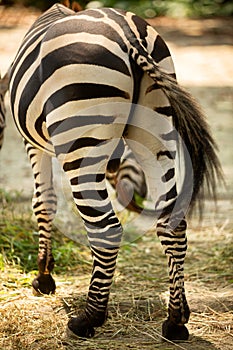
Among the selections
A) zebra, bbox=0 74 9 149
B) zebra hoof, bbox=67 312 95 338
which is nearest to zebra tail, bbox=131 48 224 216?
zebra hoof, bbox=67 312 95 338

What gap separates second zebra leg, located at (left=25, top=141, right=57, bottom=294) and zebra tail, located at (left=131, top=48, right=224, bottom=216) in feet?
3.39

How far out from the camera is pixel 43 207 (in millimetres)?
4766

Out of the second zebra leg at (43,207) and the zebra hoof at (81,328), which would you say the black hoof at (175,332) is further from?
the second zebra leg at (43,207)

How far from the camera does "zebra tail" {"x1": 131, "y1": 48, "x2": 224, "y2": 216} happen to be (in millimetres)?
3709

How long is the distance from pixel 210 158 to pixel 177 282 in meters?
0.74

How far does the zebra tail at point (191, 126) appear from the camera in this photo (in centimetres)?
371

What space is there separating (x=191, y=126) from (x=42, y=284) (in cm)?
162

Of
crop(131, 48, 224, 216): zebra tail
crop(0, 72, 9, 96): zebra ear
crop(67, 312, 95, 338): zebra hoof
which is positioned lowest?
crop(67, 312, 95, 338): zebra hoof

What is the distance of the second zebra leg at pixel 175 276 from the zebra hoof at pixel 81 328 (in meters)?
0.43

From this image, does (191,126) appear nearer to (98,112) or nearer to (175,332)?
(98,112)

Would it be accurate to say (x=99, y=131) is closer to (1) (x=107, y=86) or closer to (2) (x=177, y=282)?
(1) (x=107, y=86)

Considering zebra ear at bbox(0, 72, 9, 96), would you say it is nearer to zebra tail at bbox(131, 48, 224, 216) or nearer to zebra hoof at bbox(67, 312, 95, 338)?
zebra tail at bbox(131, 48, 224, 216)

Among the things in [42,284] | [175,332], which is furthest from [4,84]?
[175,332]

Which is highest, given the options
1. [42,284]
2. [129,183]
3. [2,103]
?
[2,103]
